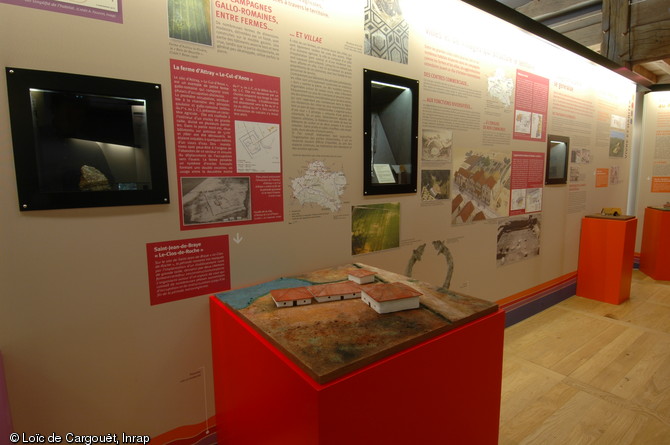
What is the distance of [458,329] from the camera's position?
4.06 feet

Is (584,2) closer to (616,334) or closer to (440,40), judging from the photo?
(440,40)

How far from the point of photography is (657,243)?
15.3 ft

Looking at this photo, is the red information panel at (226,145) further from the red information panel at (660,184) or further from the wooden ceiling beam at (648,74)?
the red information panel at (660,184)

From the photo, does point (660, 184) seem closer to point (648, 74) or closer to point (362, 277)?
point (648, 74)

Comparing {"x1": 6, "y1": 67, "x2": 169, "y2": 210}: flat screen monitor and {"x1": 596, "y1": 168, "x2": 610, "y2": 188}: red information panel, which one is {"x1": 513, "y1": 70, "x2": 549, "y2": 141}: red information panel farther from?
{"x1": 6, "y1": 67, "x2": 169, "y2": 210}: flat screen monitor

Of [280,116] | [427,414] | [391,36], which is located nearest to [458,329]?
[427,414]

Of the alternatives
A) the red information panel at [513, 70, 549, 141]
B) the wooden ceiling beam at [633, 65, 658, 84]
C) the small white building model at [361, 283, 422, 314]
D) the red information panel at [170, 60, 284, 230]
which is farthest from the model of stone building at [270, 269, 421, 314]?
the wooden ceiling beam at [633, 65, 658, 84]

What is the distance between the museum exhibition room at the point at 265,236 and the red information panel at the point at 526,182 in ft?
1.39

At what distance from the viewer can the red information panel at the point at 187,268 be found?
1.49 m

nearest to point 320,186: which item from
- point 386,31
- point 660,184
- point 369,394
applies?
point 386,31

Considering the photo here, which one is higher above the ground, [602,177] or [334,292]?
[602,177]

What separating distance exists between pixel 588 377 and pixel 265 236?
2412 mm

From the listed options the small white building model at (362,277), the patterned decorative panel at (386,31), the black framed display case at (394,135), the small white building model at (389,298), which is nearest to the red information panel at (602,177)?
the black framed display case at (394,135)

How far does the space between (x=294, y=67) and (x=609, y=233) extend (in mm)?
3893
